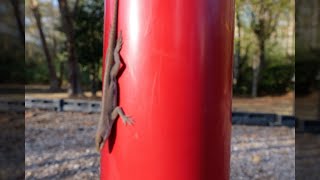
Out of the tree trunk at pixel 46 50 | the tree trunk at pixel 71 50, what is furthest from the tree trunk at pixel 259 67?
the tree trunk at pixel 46 50

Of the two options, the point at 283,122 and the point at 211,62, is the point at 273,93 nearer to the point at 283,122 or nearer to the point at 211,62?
the point at 283,122

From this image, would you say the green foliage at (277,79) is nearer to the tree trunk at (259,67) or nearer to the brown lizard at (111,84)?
the tree trunk at (259,67)

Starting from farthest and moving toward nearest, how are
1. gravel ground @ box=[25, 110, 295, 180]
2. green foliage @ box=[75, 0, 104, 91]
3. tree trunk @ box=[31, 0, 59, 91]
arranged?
tree trunk @ box=[31, 0, 59, 91], green foliage @ box=[75, 0, 104, 91], gravel ground @ box=[25, 110, 295, 180]

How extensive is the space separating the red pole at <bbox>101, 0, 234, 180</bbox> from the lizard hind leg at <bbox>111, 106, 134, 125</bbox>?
2 centimetres

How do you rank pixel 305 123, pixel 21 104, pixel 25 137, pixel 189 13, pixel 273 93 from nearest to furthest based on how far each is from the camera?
pixel 189 13 → pixel 25 137 → pixel 305 123 → pixel 21 104 → pixel 273 93

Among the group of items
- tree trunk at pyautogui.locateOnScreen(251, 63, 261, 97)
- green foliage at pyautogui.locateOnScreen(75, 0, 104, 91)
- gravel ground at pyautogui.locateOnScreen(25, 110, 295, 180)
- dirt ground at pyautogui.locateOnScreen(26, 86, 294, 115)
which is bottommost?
Result: gravel ground at pyautogui.locateOnScreen(25, 110, 295, 180)

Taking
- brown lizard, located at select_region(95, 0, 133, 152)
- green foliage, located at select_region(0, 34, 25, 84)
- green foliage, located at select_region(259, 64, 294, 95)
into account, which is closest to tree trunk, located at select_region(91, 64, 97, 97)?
green foliage, located at select_region(0, 34, 25, 84)

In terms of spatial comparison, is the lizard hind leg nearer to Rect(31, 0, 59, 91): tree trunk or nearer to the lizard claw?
the lizard claw

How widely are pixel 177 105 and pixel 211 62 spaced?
25cm

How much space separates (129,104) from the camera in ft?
6.58

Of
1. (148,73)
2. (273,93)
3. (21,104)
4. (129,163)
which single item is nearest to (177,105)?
(148,73)

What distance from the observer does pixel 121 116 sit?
1.99 meters

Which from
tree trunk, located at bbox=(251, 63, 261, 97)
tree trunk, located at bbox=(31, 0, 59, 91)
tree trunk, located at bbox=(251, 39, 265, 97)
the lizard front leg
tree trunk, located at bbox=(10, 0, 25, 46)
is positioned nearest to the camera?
the lizard front leg

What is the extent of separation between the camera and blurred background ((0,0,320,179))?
6.35 m
